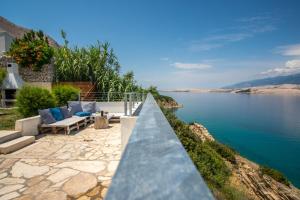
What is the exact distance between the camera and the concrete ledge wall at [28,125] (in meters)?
5.73

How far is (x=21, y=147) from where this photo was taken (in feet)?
17.2

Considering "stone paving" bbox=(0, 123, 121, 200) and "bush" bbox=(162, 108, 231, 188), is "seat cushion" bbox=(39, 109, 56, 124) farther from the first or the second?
"bush" bbox=(162, 108, 231, 188)

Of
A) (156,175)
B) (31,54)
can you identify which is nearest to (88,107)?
(31,54)

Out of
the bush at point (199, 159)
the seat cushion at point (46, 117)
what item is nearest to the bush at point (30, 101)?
the seat cushion at point (46, 117)

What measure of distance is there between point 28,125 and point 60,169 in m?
Result: 2.98

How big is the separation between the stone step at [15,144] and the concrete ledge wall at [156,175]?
5.26 metres

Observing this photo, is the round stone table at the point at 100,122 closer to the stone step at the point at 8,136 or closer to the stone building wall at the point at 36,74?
the stone step at the point at 8,136

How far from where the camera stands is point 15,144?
502cm

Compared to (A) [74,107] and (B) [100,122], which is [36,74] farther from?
(B) [100,122]

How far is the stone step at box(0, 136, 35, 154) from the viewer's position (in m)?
4.74

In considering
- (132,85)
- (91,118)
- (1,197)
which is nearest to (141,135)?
(1,197)

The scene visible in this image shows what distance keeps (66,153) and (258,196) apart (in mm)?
11566

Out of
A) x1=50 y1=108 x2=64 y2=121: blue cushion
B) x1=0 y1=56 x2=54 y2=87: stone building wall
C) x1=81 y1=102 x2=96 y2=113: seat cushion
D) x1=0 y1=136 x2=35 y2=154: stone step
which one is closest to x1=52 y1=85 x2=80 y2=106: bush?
x1=81 y1=102 x2=96 y2=113: seat cushion

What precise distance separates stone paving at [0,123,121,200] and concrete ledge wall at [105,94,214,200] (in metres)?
2.50
